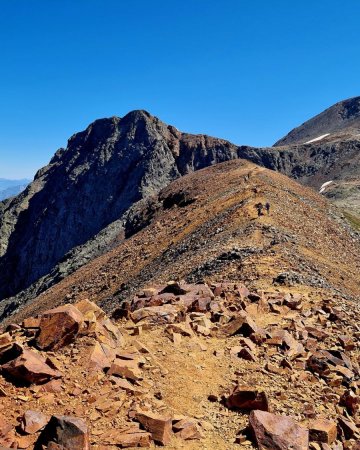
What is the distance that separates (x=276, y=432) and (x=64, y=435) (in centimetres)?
487

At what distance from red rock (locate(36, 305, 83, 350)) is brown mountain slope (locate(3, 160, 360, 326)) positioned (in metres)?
Result: 11.3

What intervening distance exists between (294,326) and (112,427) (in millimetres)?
8742

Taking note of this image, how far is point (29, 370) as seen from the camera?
10547 mm

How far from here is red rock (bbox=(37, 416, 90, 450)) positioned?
8773mm

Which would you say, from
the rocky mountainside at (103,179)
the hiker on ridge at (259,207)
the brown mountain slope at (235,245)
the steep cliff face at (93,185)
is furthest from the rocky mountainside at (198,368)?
the steep cliff face at (93,185)

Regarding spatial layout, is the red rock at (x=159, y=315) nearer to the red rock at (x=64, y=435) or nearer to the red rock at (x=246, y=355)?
the red rock at (x=246, y=355)

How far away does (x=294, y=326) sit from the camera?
52.7ft

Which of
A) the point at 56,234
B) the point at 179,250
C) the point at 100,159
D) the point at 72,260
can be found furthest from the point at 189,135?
the point at 179,250

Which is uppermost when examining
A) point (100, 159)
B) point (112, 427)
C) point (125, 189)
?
point (100, 159)

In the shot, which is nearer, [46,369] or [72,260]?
[46,369]

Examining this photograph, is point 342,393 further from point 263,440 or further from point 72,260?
point 72,260

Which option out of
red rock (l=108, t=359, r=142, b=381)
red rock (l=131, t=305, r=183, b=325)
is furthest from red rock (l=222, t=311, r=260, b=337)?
red rock (l=108, t=359, r=142, b=381)

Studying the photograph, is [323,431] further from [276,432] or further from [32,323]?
[32,323]

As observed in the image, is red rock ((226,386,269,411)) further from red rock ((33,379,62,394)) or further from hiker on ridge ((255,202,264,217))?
hiker on ridge ((255,202,264,217))
